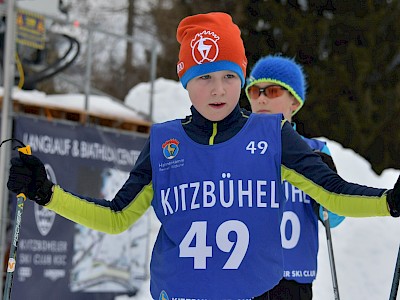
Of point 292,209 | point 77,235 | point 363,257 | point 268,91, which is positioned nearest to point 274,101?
point 268,91

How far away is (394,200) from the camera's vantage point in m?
2.57

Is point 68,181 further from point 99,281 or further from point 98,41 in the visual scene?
point 98,41

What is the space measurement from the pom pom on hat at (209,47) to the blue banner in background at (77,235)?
15.8ft

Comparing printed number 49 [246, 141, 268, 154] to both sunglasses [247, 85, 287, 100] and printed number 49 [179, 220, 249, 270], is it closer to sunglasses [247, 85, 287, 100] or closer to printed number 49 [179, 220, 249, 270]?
printed number 49 [179, 220, 249, 270]

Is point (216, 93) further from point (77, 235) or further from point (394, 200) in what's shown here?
point (77, 235)

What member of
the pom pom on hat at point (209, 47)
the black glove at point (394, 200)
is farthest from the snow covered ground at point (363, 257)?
the black glove at point (394, 200)

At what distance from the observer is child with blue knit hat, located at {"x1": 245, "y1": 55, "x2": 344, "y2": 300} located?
3.97 metres

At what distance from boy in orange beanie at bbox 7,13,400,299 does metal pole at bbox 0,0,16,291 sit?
4415 mm

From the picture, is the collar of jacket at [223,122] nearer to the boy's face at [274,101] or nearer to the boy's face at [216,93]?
the boy's face at [216,93]

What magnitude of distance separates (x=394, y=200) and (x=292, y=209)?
60.5 inches

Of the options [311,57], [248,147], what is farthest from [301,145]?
[311,57]

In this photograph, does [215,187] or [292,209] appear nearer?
[215,187]

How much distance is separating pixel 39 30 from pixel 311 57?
8467mm

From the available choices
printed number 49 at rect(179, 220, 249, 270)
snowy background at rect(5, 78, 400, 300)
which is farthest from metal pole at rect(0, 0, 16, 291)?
printed number 49 at rect(179, 220, 249, 270)
